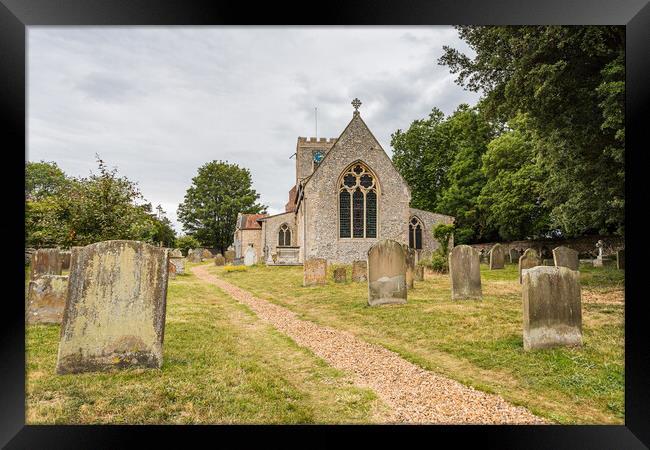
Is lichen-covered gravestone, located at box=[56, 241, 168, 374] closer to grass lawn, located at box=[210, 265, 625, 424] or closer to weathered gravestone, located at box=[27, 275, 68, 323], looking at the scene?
weathered gravestone, located at box=[27, 275, 68, 323]

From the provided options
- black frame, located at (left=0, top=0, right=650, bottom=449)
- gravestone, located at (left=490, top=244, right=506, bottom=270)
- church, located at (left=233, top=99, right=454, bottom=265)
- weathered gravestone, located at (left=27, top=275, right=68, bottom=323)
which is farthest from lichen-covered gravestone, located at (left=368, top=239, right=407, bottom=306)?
church, located at (left=233, top=99, right=454, bottom=265)

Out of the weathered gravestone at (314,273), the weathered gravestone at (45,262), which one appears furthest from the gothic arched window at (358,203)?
the weathered gravestone at (45,262)

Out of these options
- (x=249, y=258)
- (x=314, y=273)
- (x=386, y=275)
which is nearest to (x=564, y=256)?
(x=386, y=275)

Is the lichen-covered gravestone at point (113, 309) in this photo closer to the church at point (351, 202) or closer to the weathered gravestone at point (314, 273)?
the weathered gravestone at point (314, 273)

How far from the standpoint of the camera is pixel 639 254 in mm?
3186

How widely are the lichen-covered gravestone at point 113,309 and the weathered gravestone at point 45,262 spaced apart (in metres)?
5.37

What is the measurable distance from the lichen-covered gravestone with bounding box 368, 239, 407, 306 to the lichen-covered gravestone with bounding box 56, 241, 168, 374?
13.9ft

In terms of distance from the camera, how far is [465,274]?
7.09 meters

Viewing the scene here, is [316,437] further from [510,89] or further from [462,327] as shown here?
[510,89]

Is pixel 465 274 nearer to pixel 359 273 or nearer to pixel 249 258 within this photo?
pixel 359 273

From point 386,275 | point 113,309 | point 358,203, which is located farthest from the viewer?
point 358,203

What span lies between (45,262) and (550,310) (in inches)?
368

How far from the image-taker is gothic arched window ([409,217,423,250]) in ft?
66.1
